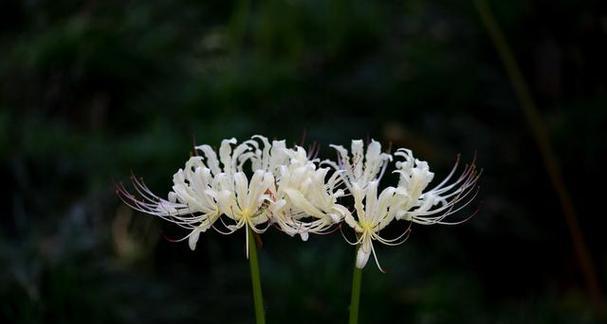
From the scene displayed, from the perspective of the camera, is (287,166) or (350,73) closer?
(287,166)

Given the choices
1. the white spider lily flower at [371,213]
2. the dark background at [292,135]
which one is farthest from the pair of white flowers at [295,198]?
the dark background at [292,135]

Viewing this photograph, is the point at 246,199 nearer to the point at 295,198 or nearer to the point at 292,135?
the point at 295,198

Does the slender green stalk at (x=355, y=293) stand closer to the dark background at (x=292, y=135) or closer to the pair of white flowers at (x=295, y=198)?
the pair of white flowers at (x=295, y=198)

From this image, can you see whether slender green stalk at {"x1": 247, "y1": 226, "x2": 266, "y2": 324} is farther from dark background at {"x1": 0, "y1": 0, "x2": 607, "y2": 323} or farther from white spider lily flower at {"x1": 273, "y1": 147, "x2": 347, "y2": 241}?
dark background at {"x1": 0, "y1": 0, "x2": 607, "y2": 323}

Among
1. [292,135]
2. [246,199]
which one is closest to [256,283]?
[246,199]

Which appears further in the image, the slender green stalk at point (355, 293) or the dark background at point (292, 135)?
the dark background at point (292, 135)

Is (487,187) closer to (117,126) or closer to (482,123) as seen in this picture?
(482,123)

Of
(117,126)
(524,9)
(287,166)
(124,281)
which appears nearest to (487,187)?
(524,9)
